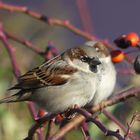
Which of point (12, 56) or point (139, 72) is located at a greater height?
point (12, 56)

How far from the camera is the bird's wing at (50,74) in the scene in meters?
3.17

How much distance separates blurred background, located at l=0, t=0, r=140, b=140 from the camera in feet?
10.6

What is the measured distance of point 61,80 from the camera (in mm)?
3172

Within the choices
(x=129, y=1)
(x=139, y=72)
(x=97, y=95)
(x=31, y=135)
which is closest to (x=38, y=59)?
(x=97, y=95)

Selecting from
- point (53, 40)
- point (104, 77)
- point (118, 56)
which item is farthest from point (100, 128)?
point (53, 40)

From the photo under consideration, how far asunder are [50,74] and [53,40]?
1742 mm

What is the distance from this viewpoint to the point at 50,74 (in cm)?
319

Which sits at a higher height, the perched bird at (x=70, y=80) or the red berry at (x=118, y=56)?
the red berry at (x=118, y=56)

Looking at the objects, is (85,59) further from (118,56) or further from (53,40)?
(53,40)

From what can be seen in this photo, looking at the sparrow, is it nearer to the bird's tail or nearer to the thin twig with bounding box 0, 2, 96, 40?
the thin twig with bounding box 0, 2, 96, 40

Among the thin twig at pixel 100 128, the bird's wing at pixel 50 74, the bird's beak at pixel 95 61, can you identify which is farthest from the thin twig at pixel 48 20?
the thin twig at pixel 100 128

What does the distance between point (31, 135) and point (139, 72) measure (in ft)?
1.86

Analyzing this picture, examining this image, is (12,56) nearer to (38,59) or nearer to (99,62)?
(99,62)

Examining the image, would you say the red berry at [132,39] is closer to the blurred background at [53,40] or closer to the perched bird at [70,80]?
the blurred background at [53,40]
